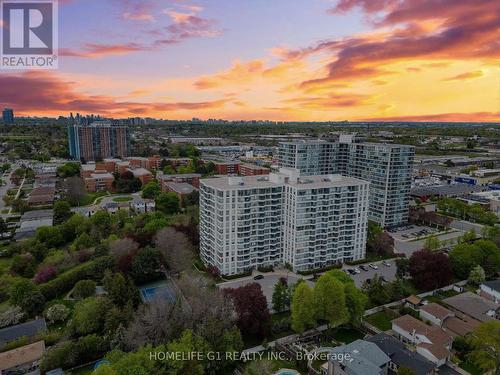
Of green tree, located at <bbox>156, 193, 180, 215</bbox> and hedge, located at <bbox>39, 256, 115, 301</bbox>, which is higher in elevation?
green tree, located at <bbox>156, 193, 180, 215</bbox>

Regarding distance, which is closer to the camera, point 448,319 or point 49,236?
point 448,319

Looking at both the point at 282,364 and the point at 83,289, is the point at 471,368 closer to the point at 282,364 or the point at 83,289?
the point at 282,364

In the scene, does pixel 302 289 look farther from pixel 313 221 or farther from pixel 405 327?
pixel 313 221

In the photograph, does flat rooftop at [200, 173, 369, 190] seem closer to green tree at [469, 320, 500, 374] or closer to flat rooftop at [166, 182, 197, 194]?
green tree at [469, 320, 500, 374]

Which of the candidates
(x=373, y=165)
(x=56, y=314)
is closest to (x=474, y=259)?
(x=373, y=165)

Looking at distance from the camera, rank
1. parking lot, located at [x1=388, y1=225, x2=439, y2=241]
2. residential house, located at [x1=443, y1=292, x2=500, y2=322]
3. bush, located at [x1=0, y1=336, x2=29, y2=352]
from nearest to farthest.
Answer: bush, located at [x1=0, y1=336, x2=29, y2=352]
residential house, located at [x1=443, y1=292, x2=500, y2=322]
parking lot, located at [x1=388, y1=225, x2=439, y2=241]

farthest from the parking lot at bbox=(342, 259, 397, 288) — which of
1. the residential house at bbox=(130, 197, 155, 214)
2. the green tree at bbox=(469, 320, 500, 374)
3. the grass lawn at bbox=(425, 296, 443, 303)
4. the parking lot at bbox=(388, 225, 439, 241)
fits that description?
the residential house at bbox=(130, 197, 155, 214)

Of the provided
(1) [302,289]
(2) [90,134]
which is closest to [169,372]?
(1) [302,289]
